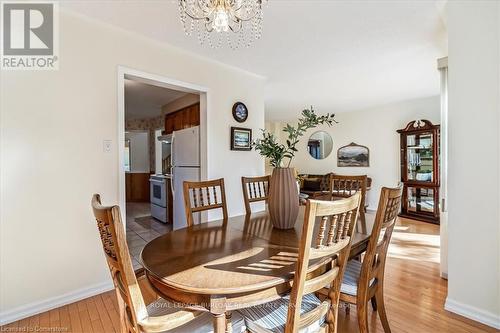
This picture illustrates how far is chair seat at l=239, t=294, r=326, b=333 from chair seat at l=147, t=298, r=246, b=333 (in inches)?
1.4

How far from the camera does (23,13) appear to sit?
1979mm

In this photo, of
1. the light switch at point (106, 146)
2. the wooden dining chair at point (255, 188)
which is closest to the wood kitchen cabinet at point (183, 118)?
the light switch at point (106, 146)

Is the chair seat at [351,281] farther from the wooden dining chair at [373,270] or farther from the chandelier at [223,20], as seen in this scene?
the chandelier at [223,20]

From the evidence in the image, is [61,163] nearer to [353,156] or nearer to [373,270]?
[373,270]

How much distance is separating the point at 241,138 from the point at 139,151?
556 centimetres

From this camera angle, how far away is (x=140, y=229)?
4293 mm

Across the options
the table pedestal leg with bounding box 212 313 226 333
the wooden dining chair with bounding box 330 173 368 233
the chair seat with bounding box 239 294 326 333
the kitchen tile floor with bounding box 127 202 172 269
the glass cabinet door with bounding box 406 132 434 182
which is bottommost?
the kitchen tile floor with bounding box 127 202 172 269

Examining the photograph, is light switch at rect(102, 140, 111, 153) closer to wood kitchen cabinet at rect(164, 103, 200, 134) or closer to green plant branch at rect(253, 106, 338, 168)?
green plant branch at rect(253, 106, 338, 168)

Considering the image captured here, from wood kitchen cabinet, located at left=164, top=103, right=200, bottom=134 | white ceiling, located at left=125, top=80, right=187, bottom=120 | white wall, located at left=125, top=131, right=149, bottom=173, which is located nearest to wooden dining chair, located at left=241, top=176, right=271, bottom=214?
wood kitchen cabinet, located at left=164, top=103, right=200, bottom=134

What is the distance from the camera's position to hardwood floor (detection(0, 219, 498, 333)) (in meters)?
1.78

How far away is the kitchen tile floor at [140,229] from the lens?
11.0 ft

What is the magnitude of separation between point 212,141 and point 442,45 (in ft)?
9.17
